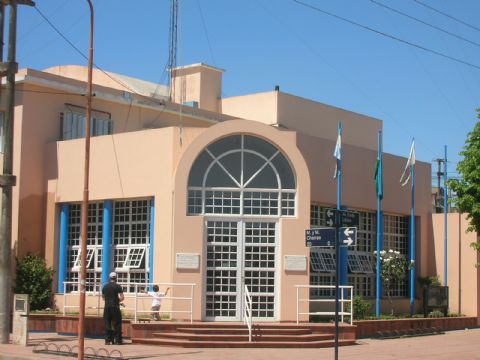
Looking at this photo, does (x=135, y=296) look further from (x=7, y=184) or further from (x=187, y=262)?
(x=7, y=184)

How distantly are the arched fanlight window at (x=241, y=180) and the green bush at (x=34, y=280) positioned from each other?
19.6 ft

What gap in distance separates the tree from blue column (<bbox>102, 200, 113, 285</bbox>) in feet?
34.0

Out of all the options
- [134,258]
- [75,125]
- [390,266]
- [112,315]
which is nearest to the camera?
[112,315]

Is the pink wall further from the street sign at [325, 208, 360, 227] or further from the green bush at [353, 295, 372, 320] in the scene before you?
the street sign at [325, 208, 360, 227]

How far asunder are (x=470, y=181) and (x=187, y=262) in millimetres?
8841

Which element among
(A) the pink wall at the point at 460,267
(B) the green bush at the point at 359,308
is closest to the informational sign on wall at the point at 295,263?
(B) the green bush at the point at 359,308

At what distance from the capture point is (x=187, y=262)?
21.0 m

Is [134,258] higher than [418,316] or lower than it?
higher

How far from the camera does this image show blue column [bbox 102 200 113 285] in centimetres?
2372

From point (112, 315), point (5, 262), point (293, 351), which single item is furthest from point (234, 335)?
point (5, 262)

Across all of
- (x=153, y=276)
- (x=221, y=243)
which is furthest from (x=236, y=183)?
(x=153, y=276)

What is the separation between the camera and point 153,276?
866 inches

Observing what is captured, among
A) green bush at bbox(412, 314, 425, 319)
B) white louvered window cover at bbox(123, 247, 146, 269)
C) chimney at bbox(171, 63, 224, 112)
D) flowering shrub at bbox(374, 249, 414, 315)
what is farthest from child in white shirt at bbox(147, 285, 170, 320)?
chimney at bbox(171, 63, 224, 112)

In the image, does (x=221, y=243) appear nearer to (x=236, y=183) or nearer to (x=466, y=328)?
(x=236, y=183)
